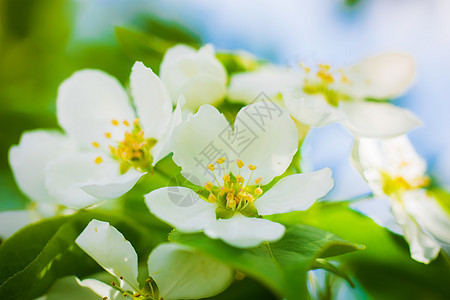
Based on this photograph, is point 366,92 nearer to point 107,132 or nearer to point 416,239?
point 416,239

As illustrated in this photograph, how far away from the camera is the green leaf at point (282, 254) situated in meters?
0.74

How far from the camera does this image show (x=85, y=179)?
1.18m

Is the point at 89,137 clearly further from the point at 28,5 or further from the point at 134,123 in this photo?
the point at 28,5

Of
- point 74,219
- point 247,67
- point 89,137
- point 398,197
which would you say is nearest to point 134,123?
point 89,137

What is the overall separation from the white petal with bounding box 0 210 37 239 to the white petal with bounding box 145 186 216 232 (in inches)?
23.3

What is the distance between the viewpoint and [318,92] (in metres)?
1.42

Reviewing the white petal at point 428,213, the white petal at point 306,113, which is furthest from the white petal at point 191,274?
the white petal at point 428,213

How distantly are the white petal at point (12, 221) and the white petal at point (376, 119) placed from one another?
93cm

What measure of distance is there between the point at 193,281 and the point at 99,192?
0.26 meters

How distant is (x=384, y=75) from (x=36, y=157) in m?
1.09

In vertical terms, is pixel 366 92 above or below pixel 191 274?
above

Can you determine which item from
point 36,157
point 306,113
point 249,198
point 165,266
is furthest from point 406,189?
point 36,157

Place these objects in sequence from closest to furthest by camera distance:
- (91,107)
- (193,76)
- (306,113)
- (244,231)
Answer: (244,231), (306,113), (193,76), (91,107)

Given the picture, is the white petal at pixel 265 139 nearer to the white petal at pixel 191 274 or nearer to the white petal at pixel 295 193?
the white petal at pixel 295 193
